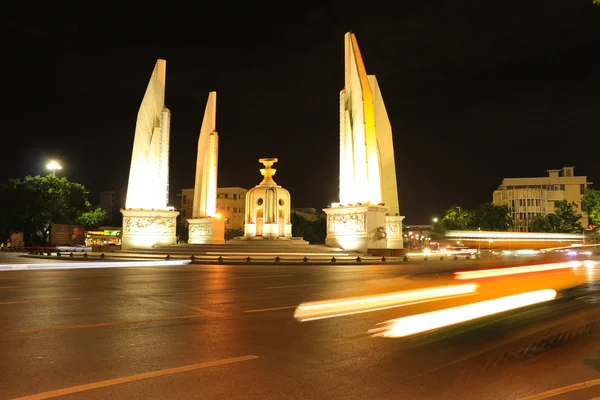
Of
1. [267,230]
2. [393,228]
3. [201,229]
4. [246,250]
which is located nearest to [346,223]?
[246,250]

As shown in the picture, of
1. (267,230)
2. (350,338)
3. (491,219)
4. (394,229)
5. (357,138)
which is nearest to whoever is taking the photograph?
(350,338)

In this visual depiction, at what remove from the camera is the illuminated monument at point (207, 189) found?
41250 millimetres

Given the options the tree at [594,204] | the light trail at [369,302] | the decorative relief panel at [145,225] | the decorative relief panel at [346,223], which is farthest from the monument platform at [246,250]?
the tree at [594,204]

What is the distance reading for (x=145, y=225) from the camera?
3734 cm

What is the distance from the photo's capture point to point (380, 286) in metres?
14.1

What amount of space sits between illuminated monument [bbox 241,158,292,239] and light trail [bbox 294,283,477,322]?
2906cm

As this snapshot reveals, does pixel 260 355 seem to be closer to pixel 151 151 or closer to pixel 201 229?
pixel 151 151

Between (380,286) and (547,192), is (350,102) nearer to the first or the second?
(380,286)

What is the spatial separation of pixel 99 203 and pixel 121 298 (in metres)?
96.0

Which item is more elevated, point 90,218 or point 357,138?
point 357,138

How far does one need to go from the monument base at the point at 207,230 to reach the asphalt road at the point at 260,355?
100.0 ft

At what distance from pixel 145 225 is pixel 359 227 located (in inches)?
655

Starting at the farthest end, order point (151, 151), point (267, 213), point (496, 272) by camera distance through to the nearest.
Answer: point (267, 213) < point (151, 151) < point (496, 272)

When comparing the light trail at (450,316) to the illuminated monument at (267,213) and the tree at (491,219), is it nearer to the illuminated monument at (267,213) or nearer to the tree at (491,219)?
the illuminated monument at (267,213)
